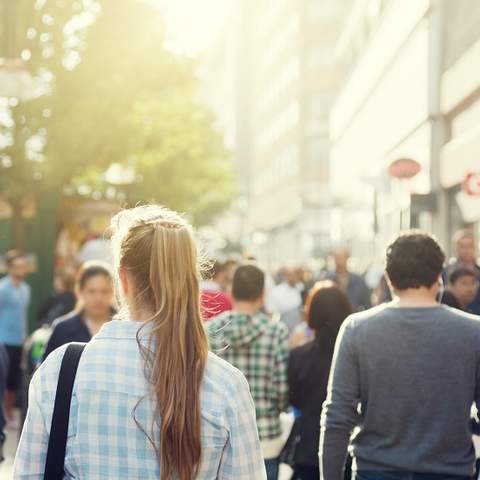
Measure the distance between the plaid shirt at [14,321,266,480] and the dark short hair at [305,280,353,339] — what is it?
339 cm

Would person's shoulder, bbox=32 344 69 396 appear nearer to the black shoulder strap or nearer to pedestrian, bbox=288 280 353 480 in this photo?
the black shoulder strap

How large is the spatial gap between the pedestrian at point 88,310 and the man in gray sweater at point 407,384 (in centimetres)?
307

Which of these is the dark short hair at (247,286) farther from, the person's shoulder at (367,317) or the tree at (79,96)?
the tree at (79,96)

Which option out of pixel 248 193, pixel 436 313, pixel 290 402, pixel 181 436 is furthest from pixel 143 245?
pixel 248 193

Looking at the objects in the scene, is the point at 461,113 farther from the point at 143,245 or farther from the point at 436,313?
the point at 143,245

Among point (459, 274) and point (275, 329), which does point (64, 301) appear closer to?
point (459, 274)

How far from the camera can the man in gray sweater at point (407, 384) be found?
13.9 feet

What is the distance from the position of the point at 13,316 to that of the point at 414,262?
902 cm

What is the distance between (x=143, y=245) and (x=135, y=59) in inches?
784

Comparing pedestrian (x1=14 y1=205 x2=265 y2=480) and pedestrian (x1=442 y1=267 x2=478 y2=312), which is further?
pedestrian (x1=442 y1=267 x2=478 y2=312)

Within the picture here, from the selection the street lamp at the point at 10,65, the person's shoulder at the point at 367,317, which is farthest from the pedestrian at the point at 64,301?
the person's shoulder at the point at 367,317

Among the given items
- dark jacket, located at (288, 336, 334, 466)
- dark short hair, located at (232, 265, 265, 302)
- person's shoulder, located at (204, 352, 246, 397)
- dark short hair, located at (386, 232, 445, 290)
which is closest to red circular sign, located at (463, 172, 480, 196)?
dark short hair, located at (232, 265, 265, 302)

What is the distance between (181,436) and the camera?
2.86m

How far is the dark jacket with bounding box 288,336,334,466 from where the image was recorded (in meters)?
6.06
